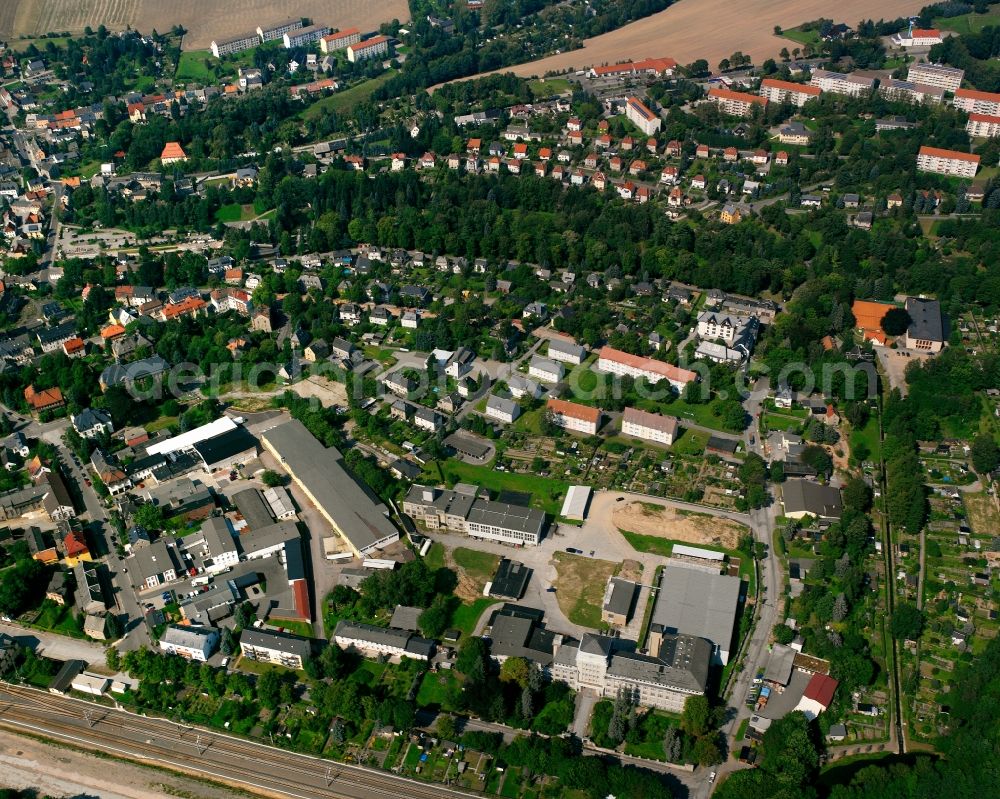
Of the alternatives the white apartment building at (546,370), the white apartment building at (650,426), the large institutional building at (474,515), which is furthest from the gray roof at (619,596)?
the white apartment building at (546,370)

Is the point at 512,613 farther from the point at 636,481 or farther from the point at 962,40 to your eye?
the point at 962,40

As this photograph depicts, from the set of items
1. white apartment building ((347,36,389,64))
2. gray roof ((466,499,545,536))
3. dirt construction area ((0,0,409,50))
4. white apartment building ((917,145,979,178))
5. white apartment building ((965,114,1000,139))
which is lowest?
gray roof ((466,499,545,536))

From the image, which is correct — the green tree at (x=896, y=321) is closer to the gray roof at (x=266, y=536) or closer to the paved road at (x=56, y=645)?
the gray roof at (x=266, y=536)

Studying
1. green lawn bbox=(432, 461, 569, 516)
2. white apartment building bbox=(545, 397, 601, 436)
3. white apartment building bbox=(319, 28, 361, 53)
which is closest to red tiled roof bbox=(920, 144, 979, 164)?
white apartment building bbox=(545, 397, 601, 436)

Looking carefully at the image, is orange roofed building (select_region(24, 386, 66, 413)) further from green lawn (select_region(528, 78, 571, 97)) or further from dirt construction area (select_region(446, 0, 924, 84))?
dirt construction area (select_region(446, 0, 924, 84))

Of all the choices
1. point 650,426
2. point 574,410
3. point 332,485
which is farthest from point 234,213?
point 650,426
